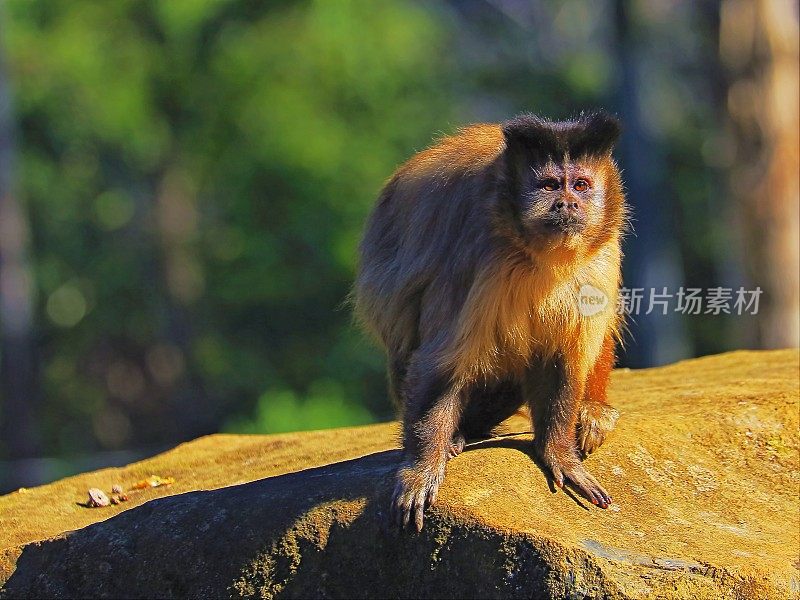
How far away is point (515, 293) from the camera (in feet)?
20.5

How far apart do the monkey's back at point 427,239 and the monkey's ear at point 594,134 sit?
439mm

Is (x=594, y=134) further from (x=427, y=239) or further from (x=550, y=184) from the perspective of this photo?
(x=427, y=239)

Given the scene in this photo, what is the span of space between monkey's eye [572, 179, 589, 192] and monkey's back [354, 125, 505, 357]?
0.41 meters

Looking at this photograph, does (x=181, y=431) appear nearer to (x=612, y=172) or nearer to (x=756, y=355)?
(x=756, y=355)

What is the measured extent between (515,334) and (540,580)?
1.31m

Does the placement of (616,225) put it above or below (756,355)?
above

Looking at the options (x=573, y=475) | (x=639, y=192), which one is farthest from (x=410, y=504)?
(x=639, y=192)

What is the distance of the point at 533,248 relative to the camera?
19.9 ft

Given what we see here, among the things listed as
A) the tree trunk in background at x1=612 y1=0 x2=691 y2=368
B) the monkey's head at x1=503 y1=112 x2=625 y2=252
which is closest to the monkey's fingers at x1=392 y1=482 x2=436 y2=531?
the monkey's head at x1=503 y1=112 x2=625 y2=252

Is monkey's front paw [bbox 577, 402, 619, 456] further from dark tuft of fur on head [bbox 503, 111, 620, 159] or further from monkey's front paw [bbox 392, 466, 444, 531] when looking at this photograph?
dark tuft of fur on head [bbox 503, 111, 620, 159]

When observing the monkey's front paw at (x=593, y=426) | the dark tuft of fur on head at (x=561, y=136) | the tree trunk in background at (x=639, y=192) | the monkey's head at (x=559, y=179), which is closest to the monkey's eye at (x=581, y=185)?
the monkey's head at (x=559, y=179)

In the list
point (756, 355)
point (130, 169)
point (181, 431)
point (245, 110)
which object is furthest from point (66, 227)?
point (756, 355)

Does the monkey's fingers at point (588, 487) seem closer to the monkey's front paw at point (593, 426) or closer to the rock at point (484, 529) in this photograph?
the rock at point (484, 529)

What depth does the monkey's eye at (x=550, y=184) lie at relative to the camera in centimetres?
608
